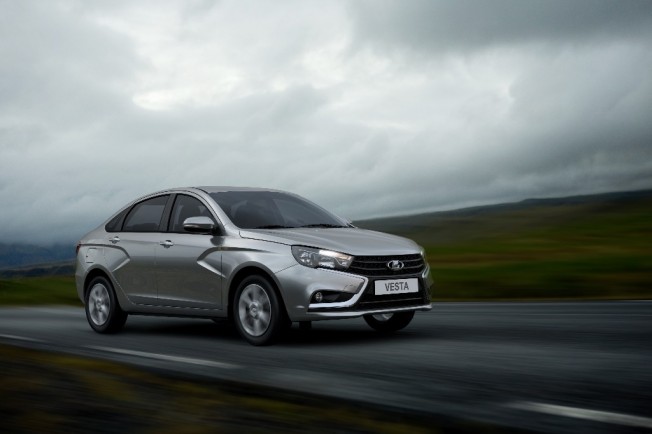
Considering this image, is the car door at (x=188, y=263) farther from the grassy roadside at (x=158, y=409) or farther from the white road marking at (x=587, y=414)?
the white road marking at (x=587, y=414)

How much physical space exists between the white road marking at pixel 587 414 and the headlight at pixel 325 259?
10.7ft

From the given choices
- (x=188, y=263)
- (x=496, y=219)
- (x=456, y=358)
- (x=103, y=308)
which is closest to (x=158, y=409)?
(x=456, y=358)

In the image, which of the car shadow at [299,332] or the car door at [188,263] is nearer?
the car shadow at [299,332]

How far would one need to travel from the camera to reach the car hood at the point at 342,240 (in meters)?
8.28

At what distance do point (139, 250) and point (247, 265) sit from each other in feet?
6.97

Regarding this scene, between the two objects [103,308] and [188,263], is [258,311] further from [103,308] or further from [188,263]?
[103,308]

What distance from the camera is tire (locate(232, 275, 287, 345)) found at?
830cm

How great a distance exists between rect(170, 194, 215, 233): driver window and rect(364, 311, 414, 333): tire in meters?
2.28

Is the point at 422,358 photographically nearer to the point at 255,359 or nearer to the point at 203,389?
the point at 255,359

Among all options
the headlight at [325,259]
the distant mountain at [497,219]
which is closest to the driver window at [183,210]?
the headlight at [325,259]

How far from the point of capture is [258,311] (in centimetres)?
852

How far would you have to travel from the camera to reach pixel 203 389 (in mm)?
5605

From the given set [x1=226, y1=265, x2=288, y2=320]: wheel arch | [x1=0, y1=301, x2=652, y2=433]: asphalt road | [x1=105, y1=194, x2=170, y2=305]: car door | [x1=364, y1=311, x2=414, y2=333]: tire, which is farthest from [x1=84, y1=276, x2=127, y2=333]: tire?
[x1=364, y1=311, x2=414, y2=333]: tire

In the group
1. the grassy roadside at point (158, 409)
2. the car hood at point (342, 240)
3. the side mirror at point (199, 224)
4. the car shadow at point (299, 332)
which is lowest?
the grassy roadside at point (158, 409)
